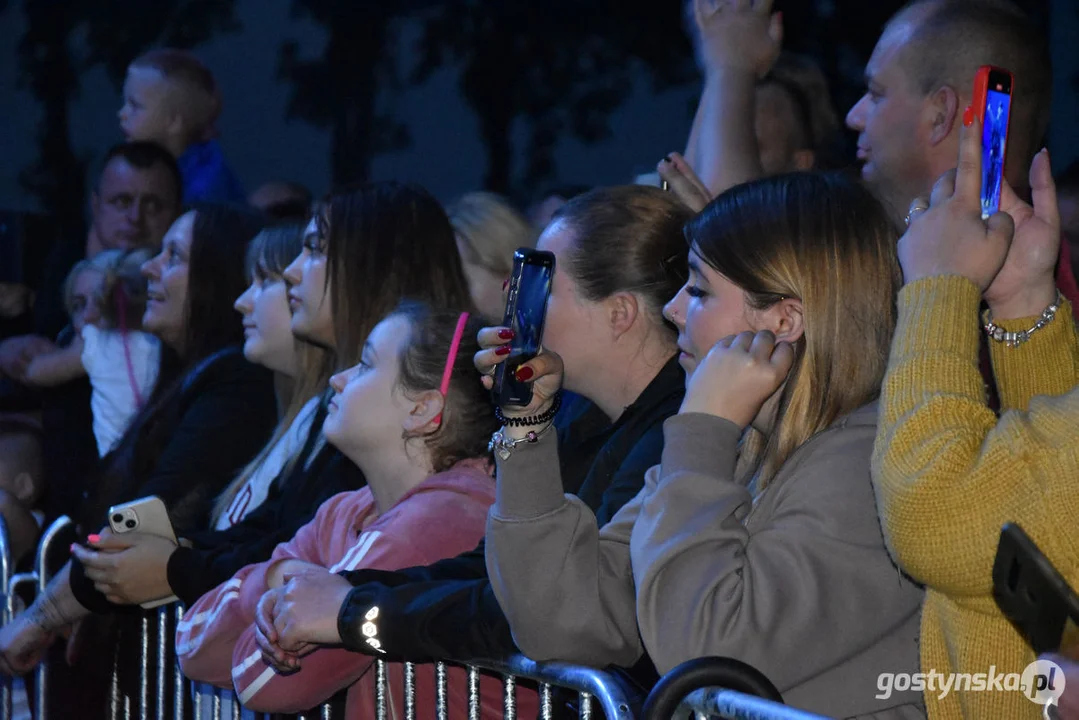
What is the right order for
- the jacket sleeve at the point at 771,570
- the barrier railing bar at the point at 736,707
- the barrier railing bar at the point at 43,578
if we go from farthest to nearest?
the barrier railing bar at the point at 43,578
the jacket sleeve at the point at 771,570
the barrier railing bar at the point at 736,707

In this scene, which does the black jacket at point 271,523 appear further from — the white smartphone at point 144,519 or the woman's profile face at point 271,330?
the woman's profile face at point 271,330

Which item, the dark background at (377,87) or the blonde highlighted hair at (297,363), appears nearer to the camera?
the blonde highlighted hair at (297,363)

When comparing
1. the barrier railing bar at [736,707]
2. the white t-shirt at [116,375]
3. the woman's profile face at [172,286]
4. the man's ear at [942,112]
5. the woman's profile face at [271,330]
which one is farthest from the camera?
the white t-shirt at [116,375]

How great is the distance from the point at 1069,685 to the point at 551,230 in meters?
1.81

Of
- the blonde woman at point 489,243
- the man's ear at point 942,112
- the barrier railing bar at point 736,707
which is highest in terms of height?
the man's ear at point 942,112

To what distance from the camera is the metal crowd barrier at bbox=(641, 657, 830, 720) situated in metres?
1.70

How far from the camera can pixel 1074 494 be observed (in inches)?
62.4

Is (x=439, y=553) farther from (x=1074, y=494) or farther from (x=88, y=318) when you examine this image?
(x=88, y=318)

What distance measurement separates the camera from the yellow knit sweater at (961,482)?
1.61m

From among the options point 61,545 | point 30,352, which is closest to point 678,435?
point 61,545

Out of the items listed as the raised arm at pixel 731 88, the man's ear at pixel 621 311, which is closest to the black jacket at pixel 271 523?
the man's ear at pixel 621 311

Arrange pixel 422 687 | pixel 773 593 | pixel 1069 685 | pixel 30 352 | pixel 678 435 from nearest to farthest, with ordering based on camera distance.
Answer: pixel 1069 685 → pixel 773 593 → pixel 678 435 → pixel 422 687 → pixel 30 352

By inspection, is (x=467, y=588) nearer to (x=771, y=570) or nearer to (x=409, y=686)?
(x=409, y=686)

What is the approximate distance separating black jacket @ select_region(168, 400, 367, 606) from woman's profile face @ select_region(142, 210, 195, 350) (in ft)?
3.70
